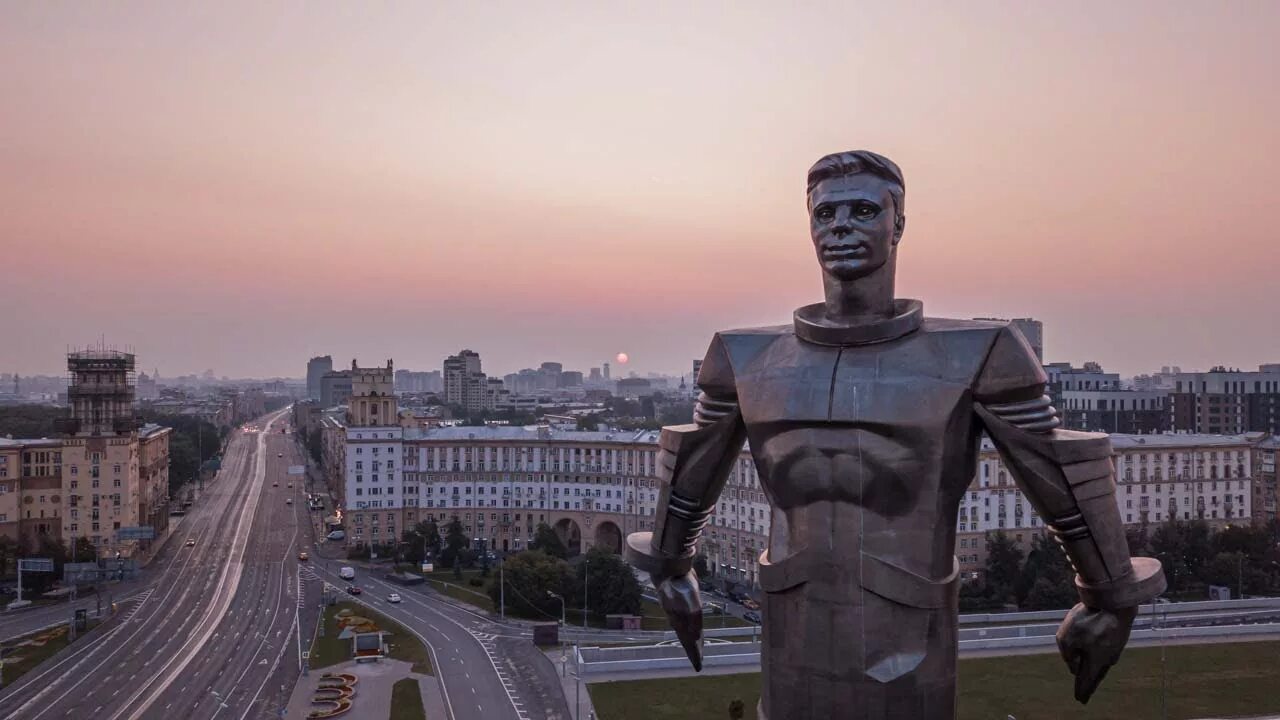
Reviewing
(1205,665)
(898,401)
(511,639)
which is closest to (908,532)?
(898,401)

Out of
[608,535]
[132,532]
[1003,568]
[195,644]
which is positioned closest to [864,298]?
[195,644]

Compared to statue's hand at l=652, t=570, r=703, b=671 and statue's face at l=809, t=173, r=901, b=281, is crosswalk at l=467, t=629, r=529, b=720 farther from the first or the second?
statue's face at l=809, t=173, r=901, b=281

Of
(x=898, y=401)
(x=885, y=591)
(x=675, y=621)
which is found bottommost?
(x=675, y=621)

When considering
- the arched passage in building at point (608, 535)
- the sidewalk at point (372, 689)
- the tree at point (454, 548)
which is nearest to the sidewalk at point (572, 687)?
the sidewalk at point (372, 689)

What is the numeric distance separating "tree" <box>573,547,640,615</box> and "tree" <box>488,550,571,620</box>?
3.77 feet

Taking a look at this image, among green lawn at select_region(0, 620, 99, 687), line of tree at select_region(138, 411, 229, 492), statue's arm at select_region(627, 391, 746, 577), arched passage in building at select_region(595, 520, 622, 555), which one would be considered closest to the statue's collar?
statue's arm at select_region(627, 391, 746, 577)

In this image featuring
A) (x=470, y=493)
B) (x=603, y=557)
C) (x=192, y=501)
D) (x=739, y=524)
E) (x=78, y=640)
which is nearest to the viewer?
(x=78, y=640)

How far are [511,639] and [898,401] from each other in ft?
133

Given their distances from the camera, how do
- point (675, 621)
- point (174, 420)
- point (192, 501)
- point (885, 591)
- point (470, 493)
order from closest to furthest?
point (885, 591) < point (675, 621) < point (470, 493) < point (192, 501) < point (174, 420)

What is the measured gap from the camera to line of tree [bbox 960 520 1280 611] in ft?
166

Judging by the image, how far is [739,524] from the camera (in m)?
60.3

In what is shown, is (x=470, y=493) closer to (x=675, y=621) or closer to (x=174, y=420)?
(x=675, y=621)

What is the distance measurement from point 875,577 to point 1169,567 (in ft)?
178

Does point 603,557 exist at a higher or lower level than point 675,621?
lower
